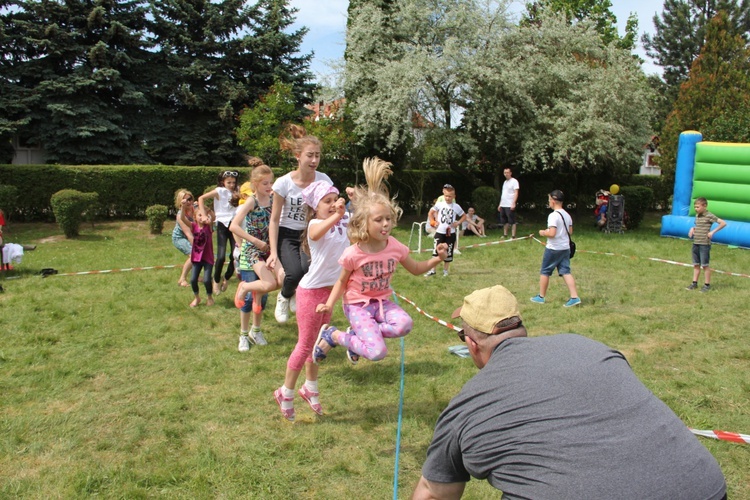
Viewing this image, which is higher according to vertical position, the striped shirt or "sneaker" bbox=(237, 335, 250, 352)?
the striped shirt

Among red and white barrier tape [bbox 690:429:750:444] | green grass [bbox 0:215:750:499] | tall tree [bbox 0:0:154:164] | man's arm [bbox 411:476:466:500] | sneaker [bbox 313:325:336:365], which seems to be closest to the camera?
man's arm [bbox 411:476:466:500]

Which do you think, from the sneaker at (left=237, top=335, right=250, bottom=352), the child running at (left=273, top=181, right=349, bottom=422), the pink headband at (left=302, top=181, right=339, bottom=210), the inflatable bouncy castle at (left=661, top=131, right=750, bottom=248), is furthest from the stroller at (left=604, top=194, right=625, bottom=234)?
the child running at (left=273, top=181, right=349, bottom=422)

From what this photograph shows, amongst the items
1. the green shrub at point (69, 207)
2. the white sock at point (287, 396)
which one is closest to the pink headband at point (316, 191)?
the white sock at point (287, 396)

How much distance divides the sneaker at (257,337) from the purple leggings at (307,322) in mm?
1808

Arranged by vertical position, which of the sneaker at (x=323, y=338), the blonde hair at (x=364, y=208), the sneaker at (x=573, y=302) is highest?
the blonde hair at (x=364, y=208)

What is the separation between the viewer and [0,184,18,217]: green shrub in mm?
15066

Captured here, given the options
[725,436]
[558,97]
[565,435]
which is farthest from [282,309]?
[558,97]

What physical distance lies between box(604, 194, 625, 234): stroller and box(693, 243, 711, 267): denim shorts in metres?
8.19

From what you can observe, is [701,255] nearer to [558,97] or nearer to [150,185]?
[558,97]

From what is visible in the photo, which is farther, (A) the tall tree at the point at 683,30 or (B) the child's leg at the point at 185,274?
(A) the tall tree at the point at 683,30

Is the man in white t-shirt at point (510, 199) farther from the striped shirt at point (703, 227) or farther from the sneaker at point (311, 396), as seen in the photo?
the sneaker at point (311, 396)

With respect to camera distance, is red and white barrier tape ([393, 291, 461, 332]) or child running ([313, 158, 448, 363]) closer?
child running ([313, 158, 448, 363])

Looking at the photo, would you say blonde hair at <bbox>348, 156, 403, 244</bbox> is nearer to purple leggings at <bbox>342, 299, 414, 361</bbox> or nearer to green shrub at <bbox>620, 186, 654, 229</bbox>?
purple leggings at <bbox>342, 299, 414, 361</bbox>

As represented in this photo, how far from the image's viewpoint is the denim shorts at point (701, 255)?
29.6 ft
